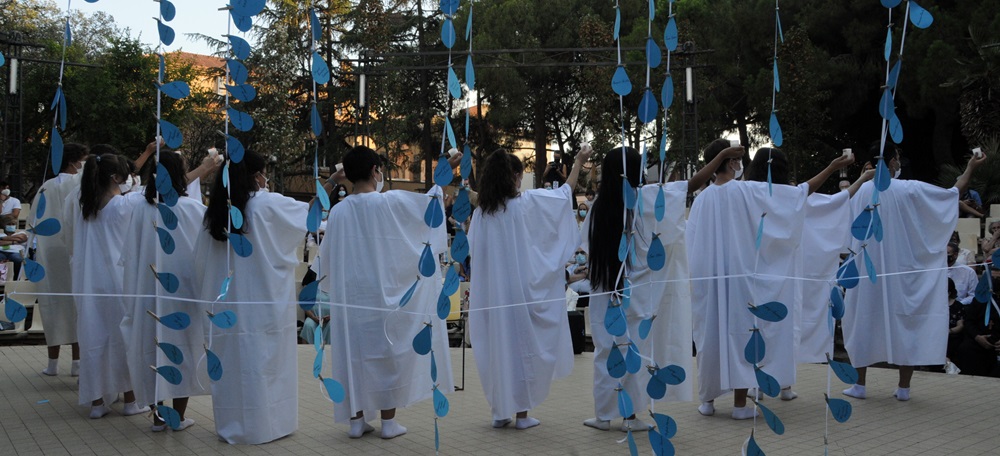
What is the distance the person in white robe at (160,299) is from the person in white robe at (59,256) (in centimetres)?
158

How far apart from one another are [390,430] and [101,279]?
2.43 meters

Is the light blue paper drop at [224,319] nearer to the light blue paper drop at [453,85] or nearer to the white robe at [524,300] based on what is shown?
the white robe at [524,300]

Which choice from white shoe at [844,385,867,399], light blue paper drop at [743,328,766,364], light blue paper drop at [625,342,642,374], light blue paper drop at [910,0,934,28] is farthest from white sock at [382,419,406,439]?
light blue paper drop at [910,0,934,28]

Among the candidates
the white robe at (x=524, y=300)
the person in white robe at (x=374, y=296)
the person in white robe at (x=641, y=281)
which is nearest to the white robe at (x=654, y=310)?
the person in white robe at (x=641, y=281)

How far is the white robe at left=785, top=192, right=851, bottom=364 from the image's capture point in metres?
6.80

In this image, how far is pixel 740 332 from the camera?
238 inches

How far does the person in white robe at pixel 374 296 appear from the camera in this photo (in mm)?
5527

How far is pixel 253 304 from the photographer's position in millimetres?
5430

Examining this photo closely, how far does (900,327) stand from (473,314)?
3222mm

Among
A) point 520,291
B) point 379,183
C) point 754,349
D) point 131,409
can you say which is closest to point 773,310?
point 754,349

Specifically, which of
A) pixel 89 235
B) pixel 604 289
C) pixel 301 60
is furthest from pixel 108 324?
pixel 301 60

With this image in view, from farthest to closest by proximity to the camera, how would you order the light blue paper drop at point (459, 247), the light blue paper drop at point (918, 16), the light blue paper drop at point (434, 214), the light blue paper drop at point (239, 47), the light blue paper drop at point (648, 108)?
the light blue paper drop at point (239, 47), the light blue paper drop at point (434, 214), the light blue paper drop at point (459, 247), the light blue paper drop at point (648, 108), the light blue paper drop at point (918, 16)

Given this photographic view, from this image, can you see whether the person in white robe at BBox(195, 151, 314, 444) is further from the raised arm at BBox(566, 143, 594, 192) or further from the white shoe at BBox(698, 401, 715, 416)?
the white shoe at BBox(698, 401, 715, 416)

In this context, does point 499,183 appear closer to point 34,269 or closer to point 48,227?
point 48,227
